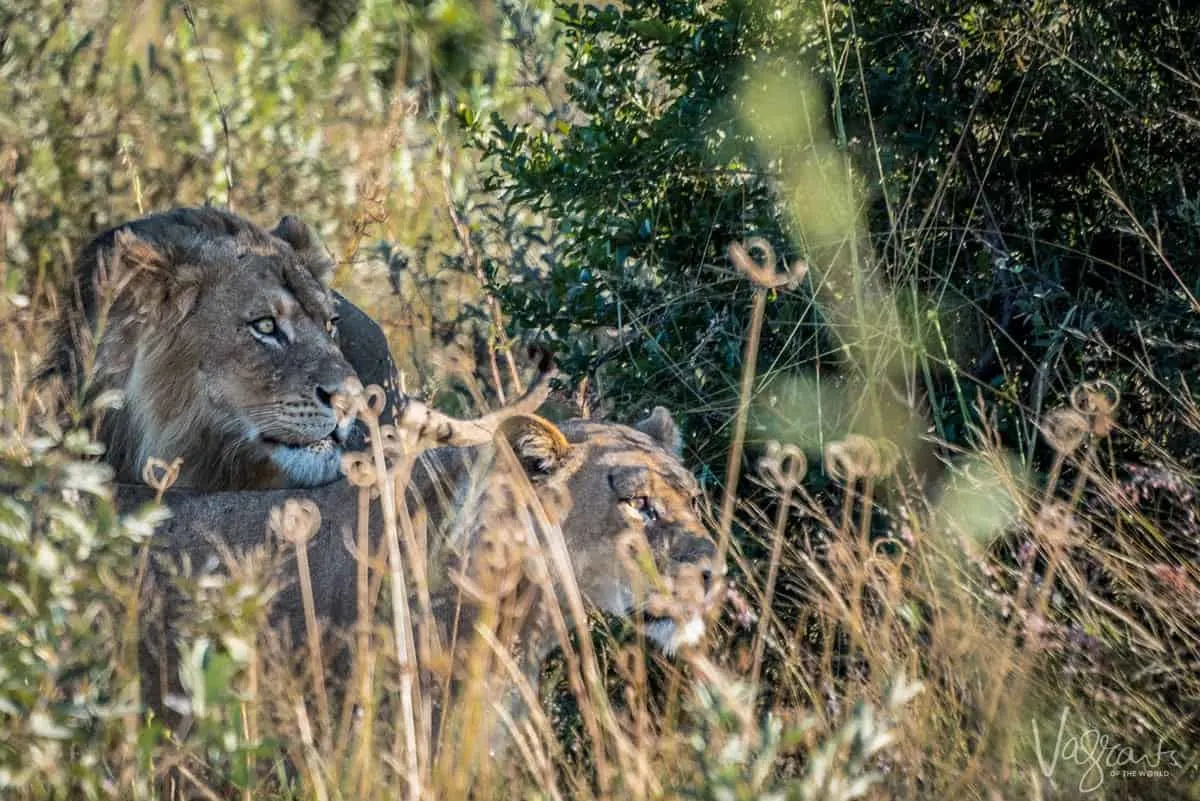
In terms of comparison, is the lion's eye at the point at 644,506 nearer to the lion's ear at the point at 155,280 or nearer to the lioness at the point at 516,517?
the lioness at the point at 516,517

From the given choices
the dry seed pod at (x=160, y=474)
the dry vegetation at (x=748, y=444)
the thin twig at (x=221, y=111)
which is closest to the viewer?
the dry vegetation at (x=748, y=444)

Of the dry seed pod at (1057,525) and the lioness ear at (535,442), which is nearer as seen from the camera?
the dry seed pod at (1057,525)

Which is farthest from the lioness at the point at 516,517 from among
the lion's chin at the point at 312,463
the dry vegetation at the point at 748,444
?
the lion's chin at the point at 312,463

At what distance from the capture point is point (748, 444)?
16.5 feet

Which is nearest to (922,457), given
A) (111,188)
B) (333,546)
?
(333,546)

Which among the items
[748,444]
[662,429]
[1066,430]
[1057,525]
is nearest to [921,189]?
[748,444]

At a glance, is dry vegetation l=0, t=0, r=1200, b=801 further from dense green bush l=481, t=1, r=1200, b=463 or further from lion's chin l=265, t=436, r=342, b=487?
lion's chin l=265, t=436, r=342, b=487

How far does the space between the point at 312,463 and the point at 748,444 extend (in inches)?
52.9

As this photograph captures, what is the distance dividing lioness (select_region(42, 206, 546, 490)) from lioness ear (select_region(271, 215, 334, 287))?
0.82 ft

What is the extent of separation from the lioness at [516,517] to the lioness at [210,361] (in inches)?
18.4

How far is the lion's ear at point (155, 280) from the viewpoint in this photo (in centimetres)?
485

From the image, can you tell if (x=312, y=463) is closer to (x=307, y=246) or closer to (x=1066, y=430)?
(x=307, y=246)

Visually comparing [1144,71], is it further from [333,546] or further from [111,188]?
[111,188]

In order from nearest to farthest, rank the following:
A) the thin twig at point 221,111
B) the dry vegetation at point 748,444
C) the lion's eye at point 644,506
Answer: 1. the dry vegetation at point 748,444
2. the lion's eye at point 644,506
3. the thin twig at point 221,111
